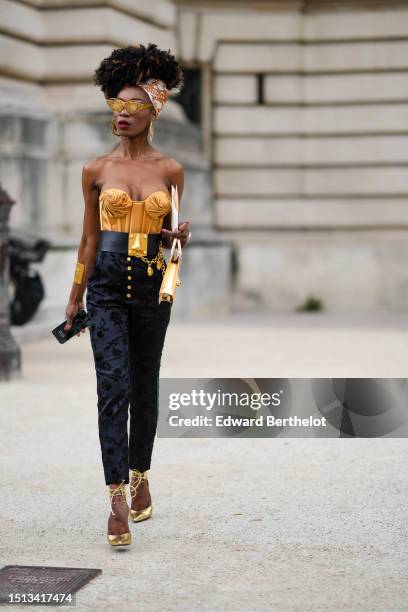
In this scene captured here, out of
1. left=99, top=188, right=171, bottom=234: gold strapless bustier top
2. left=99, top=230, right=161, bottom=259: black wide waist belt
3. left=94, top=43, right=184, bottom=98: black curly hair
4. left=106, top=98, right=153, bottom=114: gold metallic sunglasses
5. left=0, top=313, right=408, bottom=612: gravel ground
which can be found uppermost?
left=94, top=43, right=184, bottom=98: black curly hair

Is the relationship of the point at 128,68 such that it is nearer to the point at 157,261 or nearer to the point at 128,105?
the point at 128,105

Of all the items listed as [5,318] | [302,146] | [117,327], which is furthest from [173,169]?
[302,146]

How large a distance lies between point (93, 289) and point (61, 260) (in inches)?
363

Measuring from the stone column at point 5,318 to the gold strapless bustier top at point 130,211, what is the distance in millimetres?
4635

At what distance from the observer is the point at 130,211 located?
200 inches

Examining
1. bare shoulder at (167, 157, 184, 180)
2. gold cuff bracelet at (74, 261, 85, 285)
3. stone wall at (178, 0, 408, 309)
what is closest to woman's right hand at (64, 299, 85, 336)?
gold cuff bracelet at (74, 261, 85, 285)

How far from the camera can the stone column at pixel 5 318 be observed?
378 inches

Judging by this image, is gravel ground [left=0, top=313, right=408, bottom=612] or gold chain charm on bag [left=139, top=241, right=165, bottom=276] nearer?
gravel ground [left=0, top=313, right=408, bottom=612]

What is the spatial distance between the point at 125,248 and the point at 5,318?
472 cm

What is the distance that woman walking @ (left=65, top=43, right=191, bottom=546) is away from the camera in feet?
16.6

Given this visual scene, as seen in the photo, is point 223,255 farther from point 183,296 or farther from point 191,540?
point 191,540

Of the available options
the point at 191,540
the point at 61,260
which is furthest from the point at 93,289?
the point at 61,260

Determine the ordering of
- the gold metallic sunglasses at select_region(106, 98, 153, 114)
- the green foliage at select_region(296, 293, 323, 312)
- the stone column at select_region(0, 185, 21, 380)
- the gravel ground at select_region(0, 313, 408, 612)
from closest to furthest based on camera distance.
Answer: the gravel ground at select_region(0, 313, 408, 612)
the gold metallic sunglasses at select_region(106, 98, 153, 114)
the stone column at select_region(0, 185, 21, 380)
the green foliage at select_region(296, 293, 323, 312)

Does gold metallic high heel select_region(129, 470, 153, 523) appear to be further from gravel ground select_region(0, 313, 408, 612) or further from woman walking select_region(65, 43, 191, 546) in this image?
woman walking select_region(65, 43, 191, 546)
